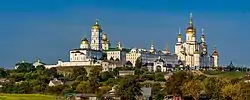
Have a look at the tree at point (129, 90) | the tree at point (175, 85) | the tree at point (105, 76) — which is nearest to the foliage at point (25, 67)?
the tree at point (105, 76)

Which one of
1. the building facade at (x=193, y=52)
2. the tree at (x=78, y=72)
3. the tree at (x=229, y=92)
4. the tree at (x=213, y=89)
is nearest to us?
the tree at (x=229, y=92)

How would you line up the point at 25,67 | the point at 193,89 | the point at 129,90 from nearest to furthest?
1. the point at 129,90
2. the point at 193,89
3. the point at 25,67

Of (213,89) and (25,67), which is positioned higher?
(25,67)

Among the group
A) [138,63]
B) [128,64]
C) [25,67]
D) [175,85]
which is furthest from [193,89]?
[25,67]

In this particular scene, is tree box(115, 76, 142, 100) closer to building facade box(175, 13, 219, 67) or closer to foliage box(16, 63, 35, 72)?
foliage box(16, 63, 35, 72)

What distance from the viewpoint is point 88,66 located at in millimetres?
123750

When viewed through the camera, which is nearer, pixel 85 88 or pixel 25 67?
pixel 85 88

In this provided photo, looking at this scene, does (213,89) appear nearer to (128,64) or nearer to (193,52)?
(128,64)

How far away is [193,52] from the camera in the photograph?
449 feet

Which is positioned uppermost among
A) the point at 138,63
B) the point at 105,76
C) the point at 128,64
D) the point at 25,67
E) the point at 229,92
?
the point at 138,63

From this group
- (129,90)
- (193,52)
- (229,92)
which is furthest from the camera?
(193,52)

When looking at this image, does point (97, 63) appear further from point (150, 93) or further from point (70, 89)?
point (150, 93)

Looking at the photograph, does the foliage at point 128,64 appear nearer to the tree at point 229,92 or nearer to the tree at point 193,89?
the tree at point 193,89

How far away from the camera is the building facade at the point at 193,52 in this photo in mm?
136375
